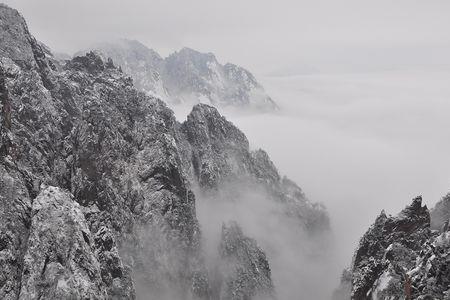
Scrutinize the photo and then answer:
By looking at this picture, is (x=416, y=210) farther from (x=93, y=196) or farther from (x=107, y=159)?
(x=107, y=159)

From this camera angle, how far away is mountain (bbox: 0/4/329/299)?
7694 centimetres

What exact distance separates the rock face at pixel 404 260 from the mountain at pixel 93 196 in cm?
4495

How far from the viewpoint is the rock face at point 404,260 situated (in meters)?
60.3

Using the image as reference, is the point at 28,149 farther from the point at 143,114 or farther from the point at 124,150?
the point at 143,114

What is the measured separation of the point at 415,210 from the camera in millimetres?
90438

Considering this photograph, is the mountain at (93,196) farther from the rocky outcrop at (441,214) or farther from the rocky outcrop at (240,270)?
the rocky outcrop at (441,214)

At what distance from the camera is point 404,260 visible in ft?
256

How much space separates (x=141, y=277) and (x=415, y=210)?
232 feet

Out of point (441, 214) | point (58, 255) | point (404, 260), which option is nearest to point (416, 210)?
point (404, 260)

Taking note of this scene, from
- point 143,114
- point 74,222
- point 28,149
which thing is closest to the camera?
point 74,222

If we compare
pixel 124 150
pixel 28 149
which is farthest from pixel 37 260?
pixel 124 150

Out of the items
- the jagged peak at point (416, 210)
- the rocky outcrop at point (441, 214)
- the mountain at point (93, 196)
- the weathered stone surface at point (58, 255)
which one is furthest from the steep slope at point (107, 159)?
the rocky outcrop at point (441, 214)

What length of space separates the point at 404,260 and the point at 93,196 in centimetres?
6797

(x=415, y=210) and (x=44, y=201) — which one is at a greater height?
(x=415, y=210)
